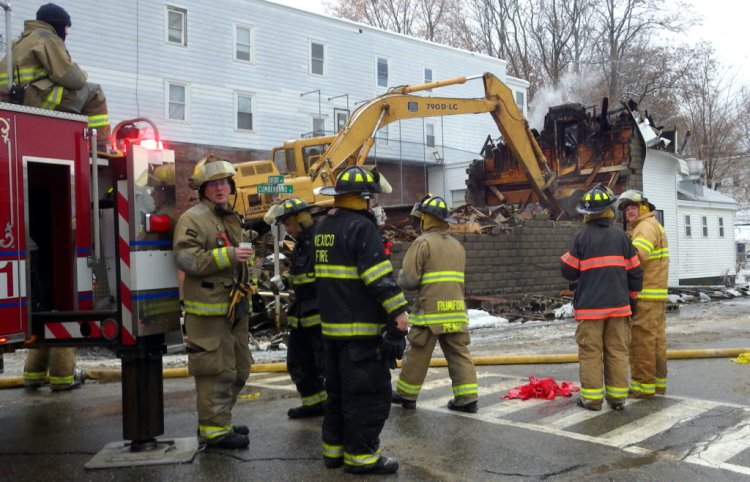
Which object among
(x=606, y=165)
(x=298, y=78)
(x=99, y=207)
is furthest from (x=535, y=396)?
(x=298, y=78)

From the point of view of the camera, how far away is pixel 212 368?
15.6 feet

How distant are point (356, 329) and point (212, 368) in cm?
110

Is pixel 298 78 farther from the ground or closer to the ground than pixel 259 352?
farther from the ground

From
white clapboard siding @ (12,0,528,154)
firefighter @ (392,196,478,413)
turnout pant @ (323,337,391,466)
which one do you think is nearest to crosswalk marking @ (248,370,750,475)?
firefighter @ (392,196,478,413)

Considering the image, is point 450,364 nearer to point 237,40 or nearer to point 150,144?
point 150,144

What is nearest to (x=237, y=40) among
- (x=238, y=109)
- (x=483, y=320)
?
(x=238, y=109)

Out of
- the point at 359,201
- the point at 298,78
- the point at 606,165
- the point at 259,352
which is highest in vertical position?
the point at 298,78

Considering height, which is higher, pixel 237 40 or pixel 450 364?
pixel 237 40

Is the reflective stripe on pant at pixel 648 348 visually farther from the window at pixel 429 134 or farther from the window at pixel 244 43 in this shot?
the window at pixel 429 134

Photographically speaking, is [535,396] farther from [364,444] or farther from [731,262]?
[731,262]

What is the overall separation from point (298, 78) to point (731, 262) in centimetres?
1717

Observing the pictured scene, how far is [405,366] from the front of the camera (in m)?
6.17

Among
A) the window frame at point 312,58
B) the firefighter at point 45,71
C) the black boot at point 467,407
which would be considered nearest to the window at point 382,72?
the window frame at point 312,58

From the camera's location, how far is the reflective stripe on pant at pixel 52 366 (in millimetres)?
7262
